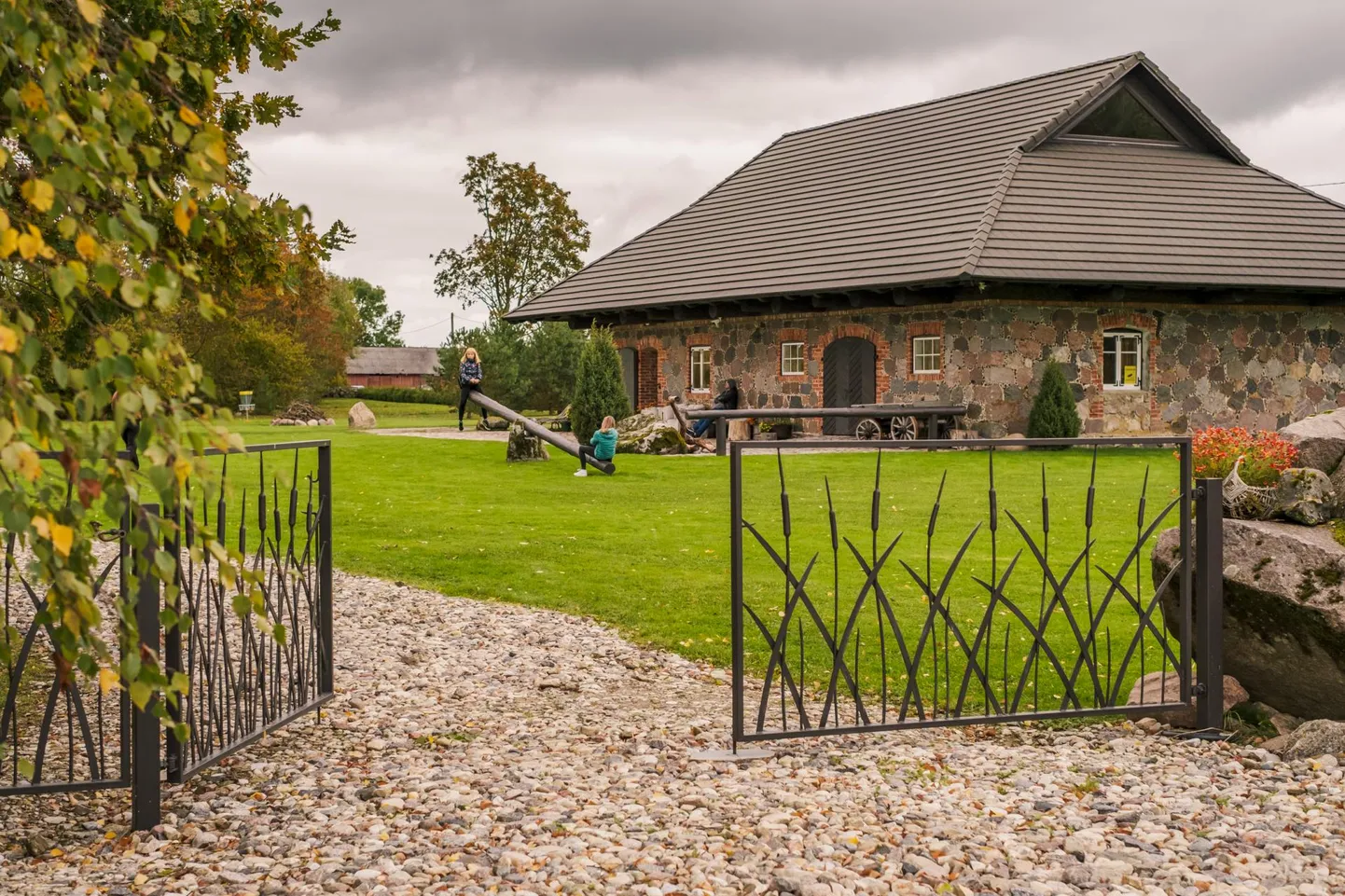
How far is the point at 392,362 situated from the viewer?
9575cm

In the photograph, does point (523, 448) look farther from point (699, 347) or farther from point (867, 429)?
point (699, 347)

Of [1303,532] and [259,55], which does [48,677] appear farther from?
[1303,532]

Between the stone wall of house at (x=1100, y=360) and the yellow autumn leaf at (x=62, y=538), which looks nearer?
the yellow autumn leaf at (x=62, y=538)

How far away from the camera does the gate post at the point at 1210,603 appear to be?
5762 mm

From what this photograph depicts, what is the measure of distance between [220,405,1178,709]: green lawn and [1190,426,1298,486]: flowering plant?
32.6 inches

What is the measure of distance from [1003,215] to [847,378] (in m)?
4.36

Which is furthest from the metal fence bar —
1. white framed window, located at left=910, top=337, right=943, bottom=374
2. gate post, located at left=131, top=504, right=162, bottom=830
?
white framed window, located at left=910, top=337, right=943, bottom=374

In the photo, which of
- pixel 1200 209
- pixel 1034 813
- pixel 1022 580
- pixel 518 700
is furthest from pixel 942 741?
pixel 1200 209

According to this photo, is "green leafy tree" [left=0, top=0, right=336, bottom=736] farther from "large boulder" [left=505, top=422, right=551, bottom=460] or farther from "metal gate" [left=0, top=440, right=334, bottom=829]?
"large boulder" [left=505, top=422, right=551, bottom=460]

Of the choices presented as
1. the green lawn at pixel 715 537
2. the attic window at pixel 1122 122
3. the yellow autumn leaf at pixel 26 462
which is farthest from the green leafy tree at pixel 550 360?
the yellow autumn leaf at pixel 26 462

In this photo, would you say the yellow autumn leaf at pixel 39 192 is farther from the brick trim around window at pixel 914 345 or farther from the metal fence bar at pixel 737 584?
the brick trim around window at pixel 914 345

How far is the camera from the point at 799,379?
26.4 m

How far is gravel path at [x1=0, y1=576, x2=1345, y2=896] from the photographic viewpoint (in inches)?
160

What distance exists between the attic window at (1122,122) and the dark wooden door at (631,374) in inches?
440
